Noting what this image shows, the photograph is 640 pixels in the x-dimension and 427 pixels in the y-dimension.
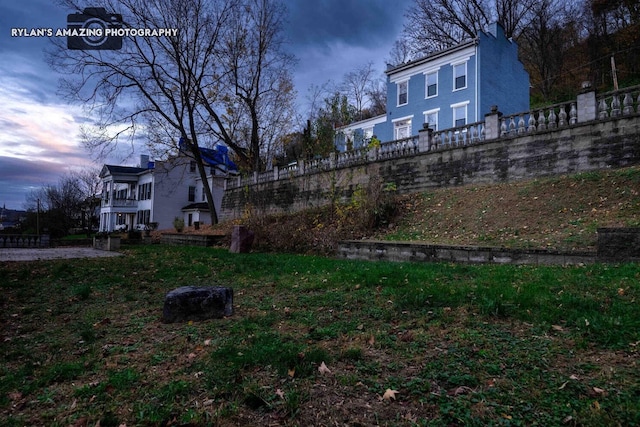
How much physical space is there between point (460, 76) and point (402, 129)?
477 cm

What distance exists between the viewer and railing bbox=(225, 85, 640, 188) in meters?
10.2

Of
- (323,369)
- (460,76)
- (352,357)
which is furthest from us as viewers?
(460,76)

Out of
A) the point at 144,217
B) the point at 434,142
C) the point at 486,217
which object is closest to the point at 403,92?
the point at 434,142

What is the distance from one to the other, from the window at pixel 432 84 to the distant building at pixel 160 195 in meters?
18.8

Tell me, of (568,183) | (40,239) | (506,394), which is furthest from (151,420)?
(40,239)

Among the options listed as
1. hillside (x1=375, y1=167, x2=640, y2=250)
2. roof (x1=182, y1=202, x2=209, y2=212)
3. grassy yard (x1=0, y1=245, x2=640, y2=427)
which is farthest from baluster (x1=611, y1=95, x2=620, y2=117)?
roof (x1=182, y1=202, x2=209, y2=212)

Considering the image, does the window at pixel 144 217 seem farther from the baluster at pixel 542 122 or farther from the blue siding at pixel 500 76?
the baluster at pixel 542 122

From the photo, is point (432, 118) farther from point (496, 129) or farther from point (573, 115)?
point (573, 115)

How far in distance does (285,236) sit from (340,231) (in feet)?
6.69

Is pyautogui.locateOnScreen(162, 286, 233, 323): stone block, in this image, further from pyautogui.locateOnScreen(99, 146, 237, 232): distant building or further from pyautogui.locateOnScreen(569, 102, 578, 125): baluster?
pyautogui.locateOnScreen(99, 146, 237, 232): distant building

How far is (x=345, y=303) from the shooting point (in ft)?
Answer: 14.5

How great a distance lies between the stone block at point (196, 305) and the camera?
4.07 m

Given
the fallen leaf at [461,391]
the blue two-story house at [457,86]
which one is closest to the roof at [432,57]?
the blue two-story house at [457,86]

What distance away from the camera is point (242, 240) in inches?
474
